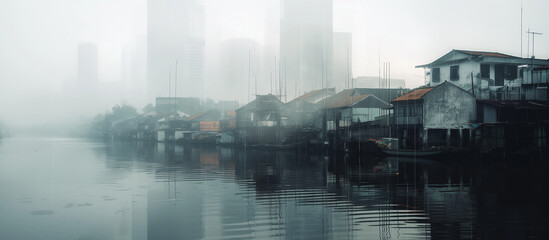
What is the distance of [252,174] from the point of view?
3091cm

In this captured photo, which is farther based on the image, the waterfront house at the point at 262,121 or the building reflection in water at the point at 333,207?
the waterfront house at the point at 262,121

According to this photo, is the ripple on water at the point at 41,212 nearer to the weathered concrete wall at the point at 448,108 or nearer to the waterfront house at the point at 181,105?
the weathered concrete wall at the point at 448,108

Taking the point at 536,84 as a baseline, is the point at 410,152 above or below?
below

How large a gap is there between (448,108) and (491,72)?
1038cm

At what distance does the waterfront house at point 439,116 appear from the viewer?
147ft

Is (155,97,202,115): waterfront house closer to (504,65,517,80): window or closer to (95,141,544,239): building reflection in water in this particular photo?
(504,65,517,80): window

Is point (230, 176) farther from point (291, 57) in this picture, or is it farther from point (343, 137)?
point (291, 57)

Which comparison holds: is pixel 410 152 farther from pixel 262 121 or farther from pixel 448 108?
pixel 262 121

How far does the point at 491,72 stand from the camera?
51688 mm

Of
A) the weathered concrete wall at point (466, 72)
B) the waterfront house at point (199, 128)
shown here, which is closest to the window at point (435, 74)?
the weathered concrete wall at point (466, 72)

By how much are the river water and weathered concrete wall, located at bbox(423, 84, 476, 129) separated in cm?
1399

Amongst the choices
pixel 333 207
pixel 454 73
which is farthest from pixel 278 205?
pixel 454 73

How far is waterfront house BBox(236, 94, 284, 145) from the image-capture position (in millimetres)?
65688

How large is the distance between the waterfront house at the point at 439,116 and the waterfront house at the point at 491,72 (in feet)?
19.0
